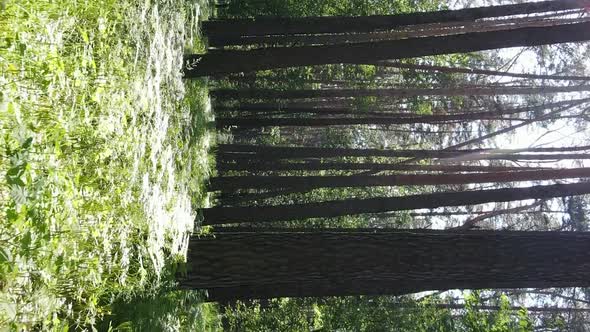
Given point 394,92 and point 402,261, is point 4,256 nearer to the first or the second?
point 402,261

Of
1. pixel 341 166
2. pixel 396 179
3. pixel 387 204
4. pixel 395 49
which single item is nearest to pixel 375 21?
pixel 395 49

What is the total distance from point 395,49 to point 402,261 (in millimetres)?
1735

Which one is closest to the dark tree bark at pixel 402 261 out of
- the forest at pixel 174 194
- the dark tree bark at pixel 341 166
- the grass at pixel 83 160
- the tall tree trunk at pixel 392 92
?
the forest at pixel 174 194

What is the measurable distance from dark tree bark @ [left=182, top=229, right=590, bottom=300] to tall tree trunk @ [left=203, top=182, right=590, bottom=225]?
4.93 feet

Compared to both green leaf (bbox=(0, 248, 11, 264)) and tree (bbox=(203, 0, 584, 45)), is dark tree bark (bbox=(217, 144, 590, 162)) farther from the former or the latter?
green leaf (bbox=(0, 248, 11, 264))

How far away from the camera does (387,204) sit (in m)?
6.63

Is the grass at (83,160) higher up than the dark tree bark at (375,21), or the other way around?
the dark tree bark at (375,21)

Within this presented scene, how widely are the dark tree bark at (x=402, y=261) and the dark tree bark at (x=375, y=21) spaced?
7.73ft

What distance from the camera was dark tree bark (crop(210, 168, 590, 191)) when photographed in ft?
22.5

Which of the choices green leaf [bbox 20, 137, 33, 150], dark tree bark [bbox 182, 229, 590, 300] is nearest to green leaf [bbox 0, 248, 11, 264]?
green leaf [bbox 20, 137, 33, 150]

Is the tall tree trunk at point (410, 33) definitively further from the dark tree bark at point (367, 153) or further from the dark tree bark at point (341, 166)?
the dark tree bark at point (341, 166)

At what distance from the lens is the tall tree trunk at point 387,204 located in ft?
19.4

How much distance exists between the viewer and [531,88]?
37.5 ft

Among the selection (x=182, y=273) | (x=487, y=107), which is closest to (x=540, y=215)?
(x=487, y=107)
